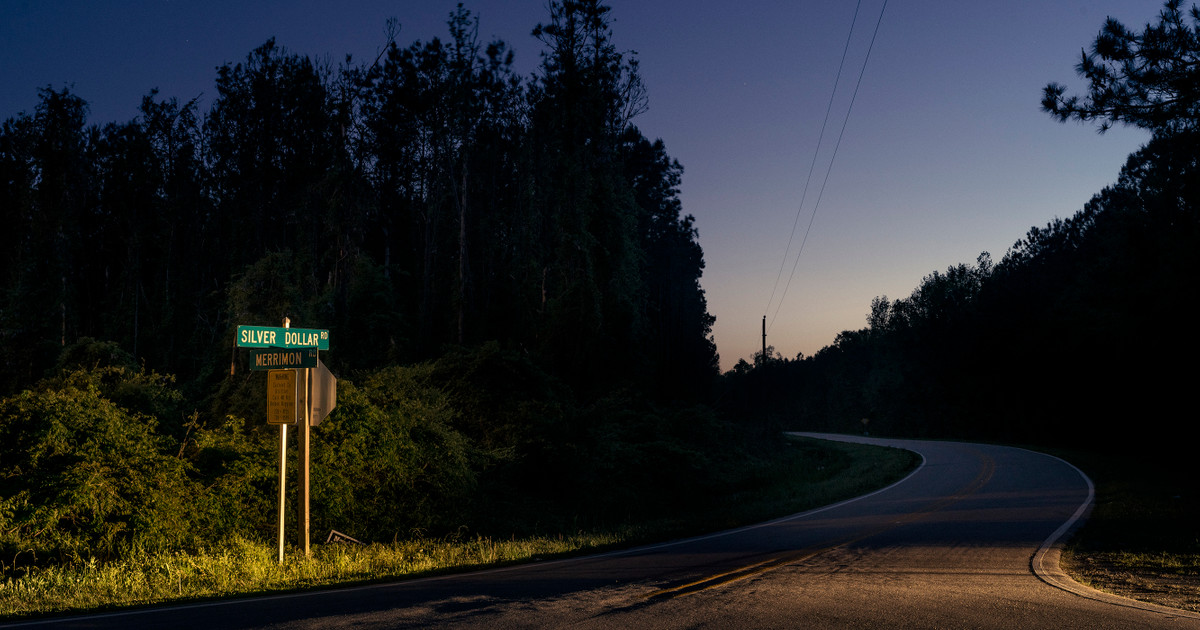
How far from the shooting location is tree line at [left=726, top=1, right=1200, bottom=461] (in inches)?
582

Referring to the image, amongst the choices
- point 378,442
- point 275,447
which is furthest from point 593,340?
point 275,447

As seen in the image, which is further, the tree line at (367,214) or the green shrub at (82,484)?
the tree line at (367,214)

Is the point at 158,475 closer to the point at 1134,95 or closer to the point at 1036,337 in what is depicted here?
the point at 1134,95

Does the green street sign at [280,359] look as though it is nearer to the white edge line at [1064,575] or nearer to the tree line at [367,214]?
the white edge line at [1064,575]

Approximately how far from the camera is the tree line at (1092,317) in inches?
582

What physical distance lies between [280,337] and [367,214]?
33.8m

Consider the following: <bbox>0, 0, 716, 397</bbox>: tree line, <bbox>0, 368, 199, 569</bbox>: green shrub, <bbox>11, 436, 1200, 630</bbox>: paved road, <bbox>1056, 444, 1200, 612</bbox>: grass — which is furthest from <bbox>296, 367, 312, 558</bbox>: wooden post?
<bbox>0, 0, 716, 397</bbox>: tree line

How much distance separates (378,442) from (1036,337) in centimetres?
5509

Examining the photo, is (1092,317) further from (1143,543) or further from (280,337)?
(280,337)

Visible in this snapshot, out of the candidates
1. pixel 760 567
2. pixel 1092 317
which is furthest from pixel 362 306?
pixel 1092 317

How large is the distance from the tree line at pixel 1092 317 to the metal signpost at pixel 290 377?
47.2 ft

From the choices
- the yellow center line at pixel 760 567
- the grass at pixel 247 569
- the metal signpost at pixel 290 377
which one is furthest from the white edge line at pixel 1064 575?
the metal signpost at pixel 290 377

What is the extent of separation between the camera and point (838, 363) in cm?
12481

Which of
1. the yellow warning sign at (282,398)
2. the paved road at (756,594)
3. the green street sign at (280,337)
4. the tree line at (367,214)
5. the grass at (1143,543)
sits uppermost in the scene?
A: the tree line at (367,214)
